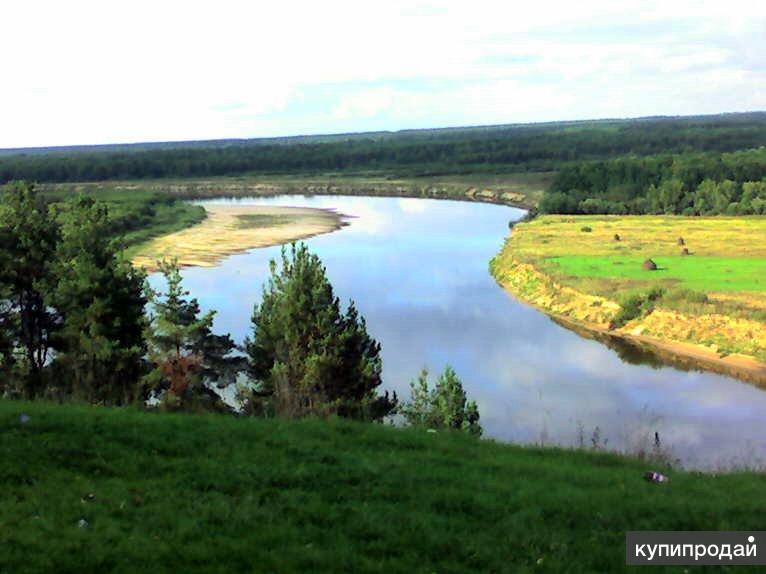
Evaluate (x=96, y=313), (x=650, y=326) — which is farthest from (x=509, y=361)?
(x=96, y=313)

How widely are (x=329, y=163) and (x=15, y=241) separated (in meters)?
154

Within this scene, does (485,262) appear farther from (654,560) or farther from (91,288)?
(654,560)

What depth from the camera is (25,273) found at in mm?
19516

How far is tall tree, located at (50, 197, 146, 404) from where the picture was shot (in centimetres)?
1752

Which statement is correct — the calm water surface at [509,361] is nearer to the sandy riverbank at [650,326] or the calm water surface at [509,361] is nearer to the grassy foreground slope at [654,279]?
the sandy riverbank at [650,326]

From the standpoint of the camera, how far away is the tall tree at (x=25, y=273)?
18938mm

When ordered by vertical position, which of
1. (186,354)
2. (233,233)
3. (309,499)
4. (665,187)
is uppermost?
(665,187)

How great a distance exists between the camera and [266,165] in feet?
550

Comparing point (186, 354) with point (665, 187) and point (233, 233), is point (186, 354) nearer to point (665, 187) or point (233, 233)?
point (233, 233)

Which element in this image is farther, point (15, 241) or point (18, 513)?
point (15, 241)

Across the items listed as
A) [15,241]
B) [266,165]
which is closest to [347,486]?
[15,241]

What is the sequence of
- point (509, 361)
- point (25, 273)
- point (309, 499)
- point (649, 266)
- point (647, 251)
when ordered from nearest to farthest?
point (309, 499) < point (25, 273) < point (509, 361) < point (649, 266) < point (647, 251)

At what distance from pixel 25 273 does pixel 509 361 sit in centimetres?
2095

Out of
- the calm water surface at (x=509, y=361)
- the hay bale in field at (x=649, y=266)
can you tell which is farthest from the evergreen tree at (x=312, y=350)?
the hay bale in field at (x=649, y=266)
